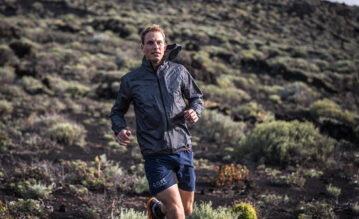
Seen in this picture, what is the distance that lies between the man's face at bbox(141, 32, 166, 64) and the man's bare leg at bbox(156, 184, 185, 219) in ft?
3.72

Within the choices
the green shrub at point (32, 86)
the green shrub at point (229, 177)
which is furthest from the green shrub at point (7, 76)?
the green shrub at point (229, 177)

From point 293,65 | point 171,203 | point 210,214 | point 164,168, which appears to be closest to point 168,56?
point 164,168

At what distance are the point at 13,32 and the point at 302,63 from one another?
21307 mm

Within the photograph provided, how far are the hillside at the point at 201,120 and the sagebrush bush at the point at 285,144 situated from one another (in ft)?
0.09

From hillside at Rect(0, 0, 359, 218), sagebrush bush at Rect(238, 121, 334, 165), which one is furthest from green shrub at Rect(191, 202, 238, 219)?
sagebrush bush at Rect(238, 121, 334, 165)

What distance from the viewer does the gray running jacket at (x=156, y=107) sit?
92.1 inches

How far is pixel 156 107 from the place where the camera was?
2354 millimetres

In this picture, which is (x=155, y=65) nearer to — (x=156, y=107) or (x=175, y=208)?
(x=156, y=107)

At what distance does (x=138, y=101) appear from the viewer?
2406mm

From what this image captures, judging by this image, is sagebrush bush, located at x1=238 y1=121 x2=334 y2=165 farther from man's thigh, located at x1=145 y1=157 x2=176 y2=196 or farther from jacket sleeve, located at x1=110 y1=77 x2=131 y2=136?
jacket sleeve, located at x1=110 y1=77 x2=131 y2=136

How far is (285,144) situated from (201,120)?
12.5ft

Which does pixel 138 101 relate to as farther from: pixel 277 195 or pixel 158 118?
pixel 277 195

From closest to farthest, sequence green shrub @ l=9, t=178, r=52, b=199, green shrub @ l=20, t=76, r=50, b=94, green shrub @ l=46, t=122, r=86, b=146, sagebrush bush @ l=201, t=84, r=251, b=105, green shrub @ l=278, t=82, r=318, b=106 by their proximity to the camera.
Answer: green shrub @ l=9, t=178, r=52, b=199 → green shrub @ l=46, t=122, r=86, b=146 → green shrub @ l=20, t=76, r=50, b=94 → sagebrush bush @ l=201, t=84, r=251, b=105 → green shrub @ l=278, t=82, r=318, b=106

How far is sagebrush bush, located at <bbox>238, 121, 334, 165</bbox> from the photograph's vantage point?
6145 millimetres
